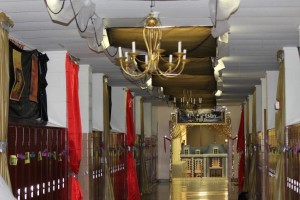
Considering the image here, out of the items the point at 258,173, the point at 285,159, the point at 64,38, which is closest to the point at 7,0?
the point at 64,38

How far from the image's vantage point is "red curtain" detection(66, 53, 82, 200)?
386 inches

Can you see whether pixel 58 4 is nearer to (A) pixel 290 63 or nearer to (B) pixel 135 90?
(A) pixel 290 63

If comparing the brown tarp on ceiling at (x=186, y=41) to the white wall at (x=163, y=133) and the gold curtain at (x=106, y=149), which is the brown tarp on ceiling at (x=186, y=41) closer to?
the gold curtain at (x=106, y=149)

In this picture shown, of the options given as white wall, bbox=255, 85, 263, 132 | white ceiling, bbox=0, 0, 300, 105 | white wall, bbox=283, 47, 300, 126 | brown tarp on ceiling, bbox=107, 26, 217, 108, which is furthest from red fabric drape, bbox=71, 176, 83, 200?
white wall, bbox=255, 85, 263, 132

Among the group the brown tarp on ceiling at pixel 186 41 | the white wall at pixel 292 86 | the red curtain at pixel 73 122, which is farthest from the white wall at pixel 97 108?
the white wall at pixel 292 86

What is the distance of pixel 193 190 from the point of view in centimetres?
1967

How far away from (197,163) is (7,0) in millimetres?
21512

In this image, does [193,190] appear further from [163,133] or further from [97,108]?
[97,108]

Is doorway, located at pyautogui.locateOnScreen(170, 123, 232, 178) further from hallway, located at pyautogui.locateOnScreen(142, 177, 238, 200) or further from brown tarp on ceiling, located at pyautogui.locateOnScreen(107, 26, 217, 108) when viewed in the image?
brown tarp on ceiling, located at pyautogui.locateOnScreen(107, 26, 217, 108)

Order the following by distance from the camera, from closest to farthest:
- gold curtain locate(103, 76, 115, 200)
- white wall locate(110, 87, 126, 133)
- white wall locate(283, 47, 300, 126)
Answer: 1. white wall locate(283, 47, 300, 126)
2. gold curtain locate(103, 76, 115, 200)
3. white wall locate(110, 87, 126, 133)

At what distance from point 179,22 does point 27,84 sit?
2.50m

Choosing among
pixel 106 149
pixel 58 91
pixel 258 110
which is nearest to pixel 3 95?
pixel 58 91

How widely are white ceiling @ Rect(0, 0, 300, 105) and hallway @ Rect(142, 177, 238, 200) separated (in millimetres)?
7191

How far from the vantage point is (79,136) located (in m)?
10.2
